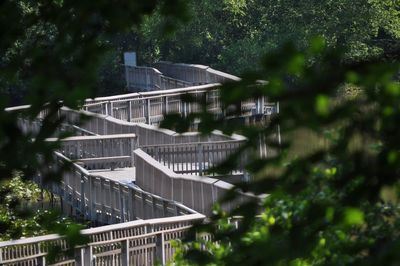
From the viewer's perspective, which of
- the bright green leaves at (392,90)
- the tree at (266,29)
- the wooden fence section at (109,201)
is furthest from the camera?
the tree at (266,29)

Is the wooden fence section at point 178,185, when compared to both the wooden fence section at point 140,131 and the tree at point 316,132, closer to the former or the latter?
the wooden fence section at point 140,131

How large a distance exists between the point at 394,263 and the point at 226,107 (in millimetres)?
825

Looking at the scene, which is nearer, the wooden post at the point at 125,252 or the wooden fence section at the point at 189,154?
the wooden post at the point at 125,252

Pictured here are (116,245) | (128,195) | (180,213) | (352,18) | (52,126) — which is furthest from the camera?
(352,18)

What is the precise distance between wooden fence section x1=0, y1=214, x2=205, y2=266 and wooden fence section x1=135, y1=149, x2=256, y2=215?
1521 mm

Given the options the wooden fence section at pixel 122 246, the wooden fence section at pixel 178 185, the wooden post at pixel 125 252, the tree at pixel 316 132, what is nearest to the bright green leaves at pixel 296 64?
the tree at pixel 316 132

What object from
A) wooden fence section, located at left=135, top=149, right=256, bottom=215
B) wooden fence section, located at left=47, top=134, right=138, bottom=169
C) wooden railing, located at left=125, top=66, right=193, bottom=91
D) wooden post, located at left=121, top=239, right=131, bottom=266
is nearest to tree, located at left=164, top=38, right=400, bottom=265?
wooden post, located at left=121, top=239, right=131, bottom=266

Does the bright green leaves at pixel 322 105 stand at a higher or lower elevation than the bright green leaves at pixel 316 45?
lower

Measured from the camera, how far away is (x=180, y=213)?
798 inches

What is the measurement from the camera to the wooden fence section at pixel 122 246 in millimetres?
15375

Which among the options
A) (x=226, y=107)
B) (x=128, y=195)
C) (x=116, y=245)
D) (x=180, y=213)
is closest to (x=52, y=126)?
(x=226, y=107)

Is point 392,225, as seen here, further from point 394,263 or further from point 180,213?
point 180,213

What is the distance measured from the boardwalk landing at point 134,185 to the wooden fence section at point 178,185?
0.6 inches

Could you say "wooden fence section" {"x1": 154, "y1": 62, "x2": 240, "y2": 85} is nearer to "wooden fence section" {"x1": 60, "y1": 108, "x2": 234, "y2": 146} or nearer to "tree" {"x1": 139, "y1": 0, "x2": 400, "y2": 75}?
"tree" {"x1": 139, "y1": 0, "x2": 400, "y2": 75}
